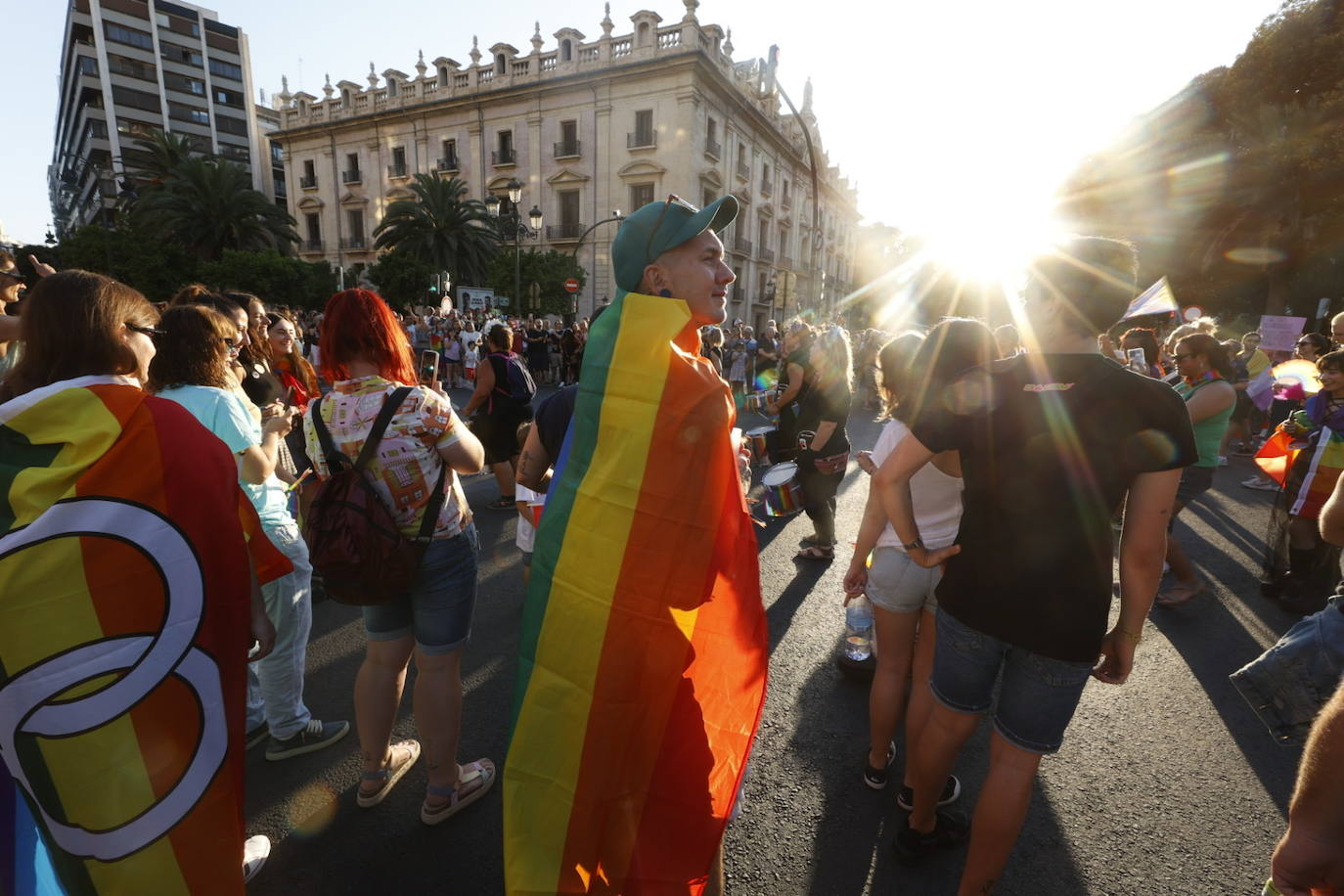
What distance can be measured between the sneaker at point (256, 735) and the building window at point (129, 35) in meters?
72.6

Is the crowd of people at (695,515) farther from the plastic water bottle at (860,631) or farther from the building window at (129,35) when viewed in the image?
the building window at (129,35)

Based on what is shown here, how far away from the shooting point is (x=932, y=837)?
2234mm

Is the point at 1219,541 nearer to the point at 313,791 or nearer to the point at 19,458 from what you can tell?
the point at 313,791

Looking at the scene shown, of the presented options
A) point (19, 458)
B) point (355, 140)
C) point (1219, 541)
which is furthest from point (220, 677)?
Result: point (355, 140)

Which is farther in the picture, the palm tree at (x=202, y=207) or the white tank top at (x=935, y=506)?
the palm tree at (x=202, y=207)

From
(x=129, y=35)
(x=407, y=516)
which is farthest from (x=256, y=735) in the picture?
(x=129, y=35)

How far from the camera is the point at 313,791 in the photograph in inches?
97.5

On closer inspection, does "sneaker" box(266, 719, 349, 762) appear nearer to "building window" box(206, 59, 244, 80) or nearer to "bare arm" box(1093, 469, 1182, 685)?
"bare arm" box(1093, 469, 1182, 685)

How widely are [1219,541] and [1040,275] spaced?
18.8ft

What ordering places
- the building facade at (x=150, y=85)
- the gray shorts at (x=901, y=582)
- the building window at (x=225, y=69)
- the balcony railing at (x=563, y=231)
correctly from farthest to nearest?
the building window at (x=225, y=69) < the building facade at (x=150, y=85) < the balcony railing at (x=563, y=231) < the gray shorts at (x=901, y=582)

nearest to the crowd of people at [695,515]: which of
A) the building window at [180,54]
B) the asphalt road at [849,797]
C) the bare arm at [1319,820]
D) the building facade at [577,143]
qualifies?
the bare arm at [1319,820]

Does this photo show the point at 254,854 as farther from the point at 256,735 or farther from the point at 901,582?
the point at 901,582

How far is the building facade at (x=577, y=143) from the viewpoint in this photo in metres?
28.9

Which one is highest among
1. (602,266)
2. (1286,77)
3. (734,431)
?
(1286,77)
